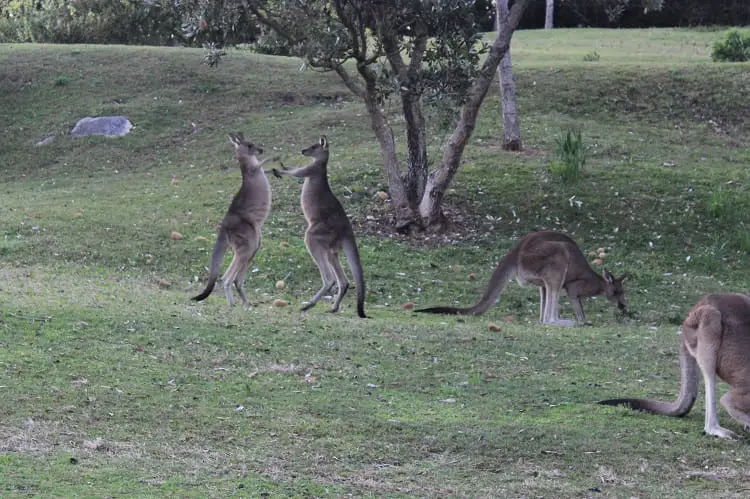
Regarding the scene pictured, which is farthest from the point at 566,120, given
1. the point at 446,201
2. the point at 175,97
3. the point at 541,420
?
the point at 541,420

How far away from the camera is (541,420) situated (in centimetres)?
685

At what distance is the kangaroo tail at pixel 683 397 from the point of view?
6.85 meters

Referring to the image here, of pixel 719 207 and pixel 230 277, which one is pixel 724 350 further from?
pixel 719 207

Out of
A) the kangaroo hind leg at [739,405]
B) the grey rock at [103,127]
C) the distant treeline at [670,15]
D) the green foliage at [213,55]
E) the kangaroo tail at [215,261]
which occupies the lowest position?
the distant treeline at [670,15]

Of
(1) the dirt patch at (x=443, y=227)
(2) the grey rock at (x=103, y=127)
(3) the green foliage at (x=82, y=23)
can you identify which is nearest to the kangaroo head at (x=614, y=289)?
(1) the dirt patch at (x=443, y=227)

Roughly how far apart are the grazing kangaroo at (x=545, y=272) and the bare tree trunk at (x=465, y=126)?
303 centimetres

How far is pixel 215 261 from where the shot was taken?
1001cm

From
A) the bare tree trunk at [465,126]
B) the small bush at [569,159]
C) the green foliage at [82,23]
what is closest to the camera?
the bare tree trunk at [465,126]

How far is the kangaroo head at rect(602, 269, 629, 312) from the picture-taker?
11.0 m

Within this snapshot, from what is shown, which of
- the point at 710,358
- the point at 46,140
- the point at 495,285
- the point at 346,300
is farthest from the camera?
the point at 46,140

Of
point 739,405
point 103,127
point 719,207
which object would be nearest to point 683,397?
point 739,405

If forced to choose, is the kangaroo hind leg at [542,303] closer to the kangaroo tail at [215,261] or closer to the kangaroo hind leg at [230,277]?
the kangaroo hind leg at [230,277]

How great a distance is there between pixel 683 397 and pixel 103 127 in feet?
48.3

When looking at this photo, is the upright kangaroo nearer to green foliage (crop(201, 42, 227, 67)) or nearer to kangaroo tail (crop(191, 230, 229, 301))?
kangaroo tail (crop(191, 230, 229, 301))
